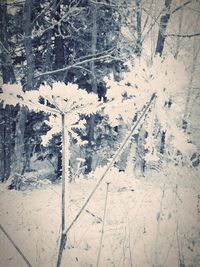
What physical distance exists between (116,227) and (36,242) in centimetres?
212

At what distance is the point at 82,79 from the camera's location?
41.6 feet

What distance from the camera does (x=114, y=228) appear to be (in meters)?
7.52

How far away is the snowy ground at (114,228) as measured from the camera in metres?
6.37

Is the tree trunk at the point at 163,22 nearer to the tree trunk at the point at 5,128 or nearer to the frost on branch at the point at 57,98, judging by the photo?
the tree trunk at the point at 5,128

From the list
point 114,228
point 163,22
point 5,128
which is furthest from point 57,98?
point 5,128

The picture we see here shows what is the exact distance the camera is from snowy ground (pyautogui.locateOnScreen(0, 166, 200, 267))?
251 inches

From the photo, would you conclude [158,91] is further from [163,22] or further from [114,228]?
[163,22]

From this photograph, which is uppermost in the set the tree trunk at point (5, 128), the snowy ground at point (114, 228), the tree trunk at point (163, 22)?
the tree trunk at point (163, 22)

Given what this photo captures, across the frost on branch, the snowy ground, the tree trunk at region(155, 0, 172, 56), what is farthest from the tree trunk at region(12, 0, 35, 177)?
the frost on branch

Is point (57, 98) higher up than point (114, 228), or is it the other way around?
point (57, 98)

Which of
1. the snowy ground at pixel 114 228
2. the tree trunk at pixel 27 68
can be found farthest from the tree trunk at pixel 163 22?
the snowy ground at pixel 114 228

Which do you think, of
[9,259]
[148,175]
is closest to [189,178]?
[148,175]

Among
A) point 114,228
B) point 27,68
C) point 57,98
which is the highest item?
point 27,68

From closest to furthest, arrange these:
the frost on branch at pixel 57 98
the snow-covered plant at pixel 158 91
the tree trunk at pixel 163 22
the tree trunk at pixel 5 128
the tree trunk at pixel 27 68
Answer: the frost on branch at pixel 57 98 → the snow-covered plant at pixel 158 91 → the tree trunk at pixel 163 22 → the tree trunk at pixel 27 68 → the tree trunk at pixel 5 128
